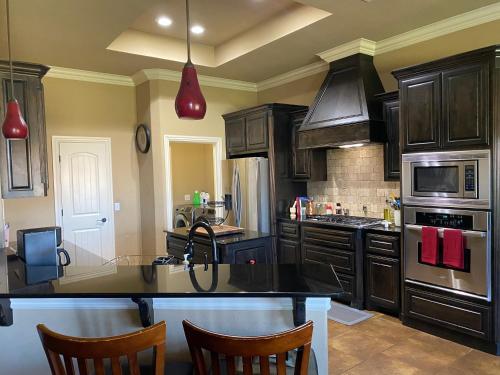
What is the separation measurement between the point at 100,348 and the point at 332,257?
3.34 meters

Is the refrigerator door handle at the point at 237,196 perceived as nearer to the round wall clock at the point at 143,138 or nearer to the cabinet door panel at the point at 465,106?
the round wall clock at the point at 143,138

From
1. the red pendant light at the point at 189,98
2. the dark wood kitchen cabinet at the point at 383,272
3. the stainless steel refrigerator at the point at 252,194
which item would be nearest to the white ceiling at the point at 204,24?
the stainless steel refrigerator at the point at 252,194

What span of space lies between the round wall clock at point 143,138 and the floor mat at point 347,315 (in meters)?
3.29

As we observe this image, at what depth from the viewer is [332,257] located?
4266 millimetres

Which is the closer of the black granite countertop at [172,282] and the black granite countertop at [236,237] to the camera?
the black granite countertop at [172,282]

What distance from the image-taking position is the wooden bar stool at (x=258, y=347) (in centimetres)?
124

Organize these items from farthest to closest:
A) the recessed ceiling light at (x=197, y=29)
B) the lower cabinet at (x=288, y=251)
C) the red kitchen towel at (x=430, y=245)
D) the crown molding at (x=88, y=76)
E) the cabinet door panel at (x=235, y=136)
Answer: the cabinet door panel at (x=235, y=136) → the crown molding at (x=88, y=76) → the lower cabinet at (x=288, y=251) → the recessed ceiling light at (x=197, y=29) → the red kitchen towel at (x=430, y=245)

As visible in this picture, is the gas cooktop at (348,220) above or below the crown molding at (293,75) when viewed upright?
below

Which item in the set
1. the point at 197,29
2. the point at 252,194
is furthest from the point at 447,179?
the point at 197,29

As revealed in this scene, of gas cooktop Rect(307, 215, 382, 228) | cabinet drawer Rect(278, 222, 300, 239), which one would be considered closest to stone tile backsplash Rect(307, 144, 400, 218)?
gas cooktop Rect(307, 215, 382, 228)

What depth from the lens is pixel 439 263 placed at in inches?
130

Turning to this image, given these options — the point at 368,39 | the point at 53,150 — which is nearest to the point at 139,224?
the point at 53,150

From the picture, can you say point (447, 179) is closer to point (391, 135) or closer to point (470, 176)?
point (470, 176)

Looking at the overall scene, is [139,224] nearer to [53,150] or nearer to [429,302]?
[53,150]
